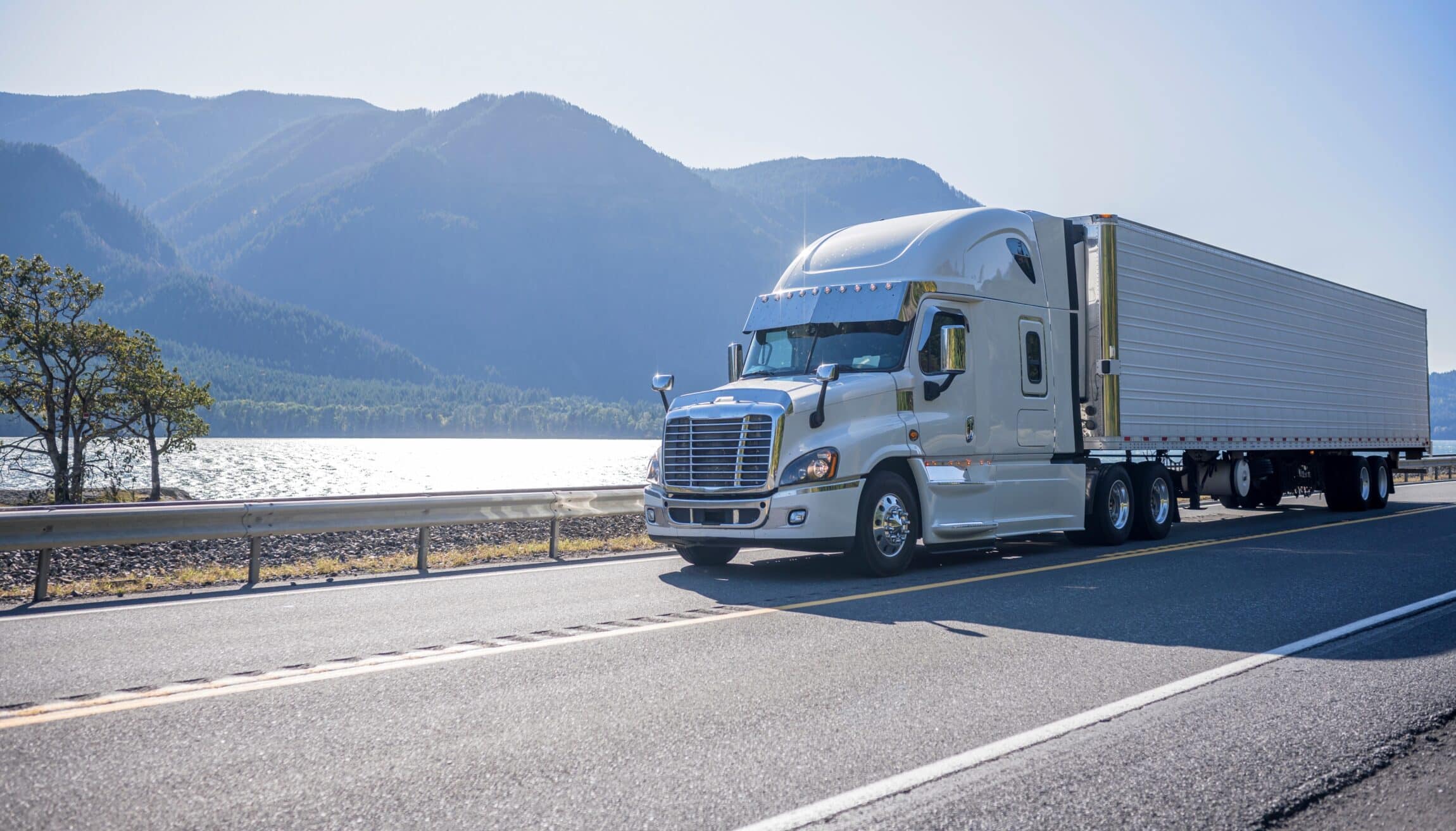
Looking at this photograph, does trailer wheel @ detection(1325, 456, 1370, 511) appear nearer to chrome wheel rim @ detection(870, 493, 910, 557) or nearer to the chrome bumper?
chrome wheel rim @ detection(870, 493, 910, 557)

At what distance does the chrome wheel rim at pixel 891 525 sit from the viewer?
10125 millimetres

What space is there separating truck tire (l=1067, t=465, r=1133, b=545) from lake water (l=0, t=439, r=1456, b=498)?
27.7 metres

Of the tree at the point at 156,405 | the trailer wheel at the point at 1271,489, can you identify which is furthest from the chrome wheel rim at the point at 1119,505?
the tree at the point at 156,405

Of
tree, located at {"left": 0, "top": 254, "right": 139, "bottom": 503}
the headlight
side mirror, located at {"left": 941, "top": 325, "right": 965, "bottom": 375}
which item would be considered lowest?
the headlight

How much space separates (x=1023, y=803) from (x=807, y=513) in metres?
6.01

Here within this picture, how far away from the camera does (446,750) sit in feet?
13.9

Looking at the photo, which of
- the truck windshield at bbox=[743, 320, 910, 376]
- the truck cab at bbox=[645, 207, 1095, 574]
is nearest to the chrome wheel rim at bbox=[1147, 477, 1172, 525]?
the truck cab at bbox=[645, 207, 1095, 574]

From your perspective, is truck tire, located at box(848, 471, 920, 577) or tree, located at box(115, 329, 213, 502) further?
tree, located at box(115, 329, 213, 502)

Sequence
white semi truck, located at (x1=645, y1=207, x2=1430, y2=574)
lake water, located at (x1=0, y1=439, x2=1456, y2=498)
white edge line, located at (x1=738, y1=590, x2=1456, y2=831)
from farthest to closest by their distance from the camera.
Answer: lake water, located at (x1=0, y1=439, x2=1456, y2=498) → white semi truck, located at (x1=645, y1=207, x2=1430, y2=574) → white edge line, located at (x1=738, y1=590, x2=1456, y2=831)

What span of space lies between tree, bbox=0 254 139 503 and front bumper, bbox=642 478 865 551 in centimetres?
2877

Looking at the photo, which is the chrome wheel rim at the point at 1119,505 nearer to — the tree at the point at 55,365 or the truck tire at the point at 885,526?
the truck tire at the point at 885,526

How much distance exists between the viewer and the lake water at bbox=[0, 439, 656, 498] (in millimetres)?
71062

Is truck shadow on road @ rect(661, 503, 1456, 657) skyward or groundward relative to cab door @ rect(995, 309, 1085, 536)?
groundward

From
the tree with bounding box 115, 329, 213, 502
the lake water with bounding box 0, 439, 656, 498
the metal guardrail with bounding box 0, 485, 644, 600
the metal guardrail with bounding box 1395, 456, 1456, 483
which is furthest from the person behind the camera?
the lake water with bounding box 0, 439, 656, 498
